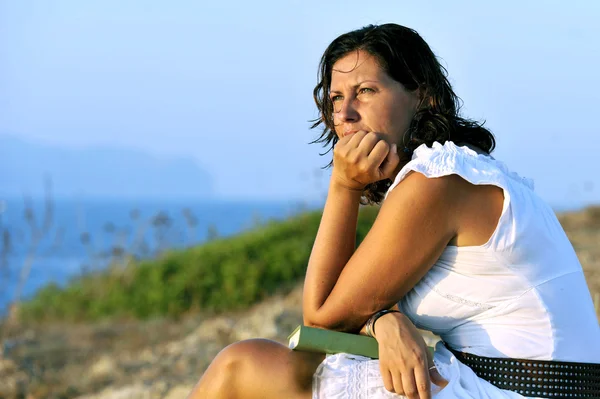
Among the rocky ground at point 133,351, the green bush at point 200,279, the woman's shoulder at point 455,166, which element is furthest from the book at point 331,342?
the green bush at point 200,279

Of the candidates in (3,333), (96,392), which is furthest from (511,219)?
(3,333)

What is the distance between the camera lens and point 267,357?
2500 mm

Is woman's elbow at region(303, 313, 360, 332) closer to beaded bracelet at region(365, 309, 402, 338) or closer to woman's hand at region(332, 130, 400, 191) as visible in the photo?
beaded bracelet at region(365, 309, 402, 338)

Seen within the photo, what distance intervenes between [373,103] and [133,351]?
185 inches

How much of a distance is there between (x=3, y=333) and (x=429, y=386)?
6.49 m

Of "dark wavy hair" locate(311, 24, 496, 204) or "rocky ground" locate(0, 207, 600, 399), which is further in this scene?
"rocky ground" locate(0, 207, 600, 399)

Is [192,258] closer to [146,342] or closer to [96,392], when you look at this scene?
[146,342]

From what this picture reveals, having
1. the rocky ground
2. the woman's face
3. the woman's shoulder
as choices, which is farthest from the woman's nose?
the rocky ground

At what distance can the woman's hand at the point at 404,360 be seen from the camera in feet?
7.55

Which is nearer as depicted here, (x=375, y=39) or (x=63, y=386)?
(x=375, y=39)

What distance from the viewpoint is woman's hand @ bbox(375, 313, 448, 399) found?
2301 millimetres

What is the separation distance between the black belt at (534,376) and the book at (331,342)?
33 cm

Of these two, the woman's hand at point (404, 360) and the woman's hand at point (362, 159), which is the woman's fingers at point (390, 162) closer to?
the woman's hand at point (362, 159)

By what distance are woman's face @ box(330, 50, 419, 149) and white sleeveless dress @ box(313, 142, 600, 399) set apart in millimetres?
301
